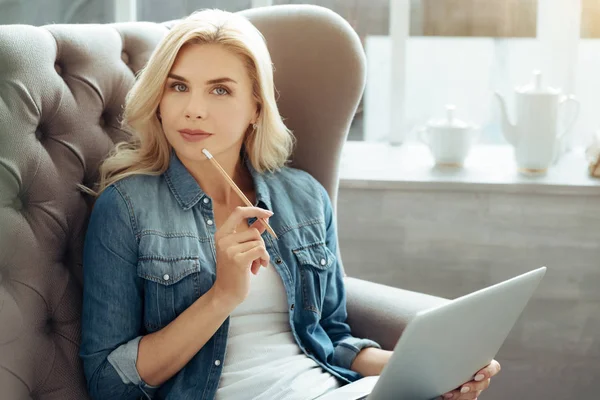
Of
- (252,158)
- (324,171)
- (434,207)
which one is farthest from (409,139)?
(252,158)

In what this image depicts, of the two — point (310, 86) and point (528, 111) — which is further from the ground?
point (310, 86)

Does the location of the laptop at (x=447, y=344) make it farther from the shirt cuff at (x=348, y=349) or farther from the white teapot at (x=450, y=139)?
the white teapot at (x=450, y=139)

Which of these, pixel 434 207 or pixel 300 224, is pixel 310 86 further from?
pixel 434 207

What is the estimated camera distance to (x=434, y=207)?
6.68 feet

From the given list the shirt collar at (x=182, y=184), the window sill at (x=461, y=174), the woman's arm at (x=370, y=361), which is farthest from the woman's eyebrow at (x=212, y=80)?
the window sill at (x=461, y=174)

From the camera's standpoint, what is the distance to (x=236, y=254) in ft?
3.87

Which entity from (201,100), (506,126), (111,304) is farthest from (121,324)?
(506,126)

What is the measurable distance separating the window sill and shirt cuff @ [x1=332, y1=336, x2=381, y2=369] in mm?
638

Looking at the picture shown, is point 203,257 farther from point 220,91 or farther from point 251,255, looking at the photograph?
point 220,91

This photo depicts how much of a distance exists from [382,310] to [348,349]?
0.36 feet

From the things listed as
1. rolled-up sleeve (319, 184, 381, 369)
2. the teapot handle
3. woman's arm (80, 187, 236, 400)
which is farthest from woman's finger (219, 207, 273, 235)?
the teapot handle

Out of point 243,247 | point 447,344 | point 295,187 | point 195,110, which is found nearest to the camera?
point 447,344

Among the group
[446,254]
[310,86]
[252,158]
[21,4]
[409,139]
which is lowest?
[446,254]

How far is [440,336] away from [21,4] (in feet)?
5.41
